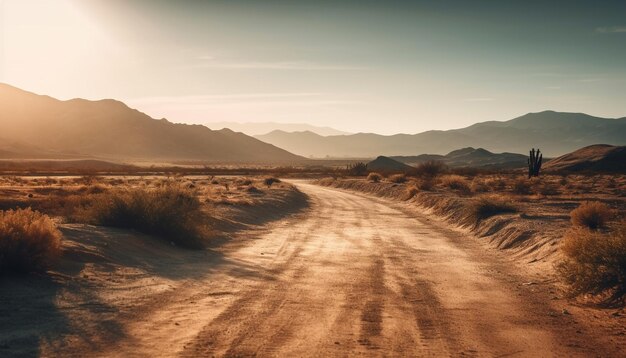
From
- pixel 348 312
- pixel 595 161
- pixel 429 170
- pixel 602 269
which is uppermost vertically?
pixel 595 161

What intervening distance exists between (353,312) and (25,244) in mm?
5702

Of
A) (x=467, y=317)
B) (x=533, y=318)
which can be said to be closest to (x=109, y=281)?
(x=467, y=317)

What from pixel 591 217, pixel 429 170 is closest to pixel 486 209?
pixel 591 217

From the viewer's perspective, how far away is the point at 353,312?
356 inches

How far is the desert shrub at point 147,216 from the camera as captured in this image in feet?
52.0

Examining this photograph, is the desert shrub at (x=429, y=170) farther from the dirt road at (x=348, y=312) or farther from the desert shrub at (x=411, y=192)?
the dirt road at (x=348, y=312)

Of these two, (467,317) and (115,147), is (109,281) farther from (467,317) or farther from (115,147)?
(115,147)

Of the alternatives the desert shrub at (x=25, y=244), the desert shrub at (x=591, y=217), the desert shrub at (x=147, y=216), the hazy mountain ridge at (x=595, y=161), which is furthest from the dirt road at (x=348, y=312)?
the hazy mountain ridge at (x=595, y=161)

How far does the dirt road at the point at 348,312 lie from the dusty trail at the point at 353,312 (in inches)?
0.7

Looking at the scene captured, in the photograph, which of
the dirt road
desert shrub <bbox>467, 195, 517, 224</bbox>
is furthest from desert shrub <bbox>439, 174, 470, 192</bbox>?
the dirt road

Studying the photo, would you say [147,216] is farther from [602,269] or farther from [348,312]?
[602,269]

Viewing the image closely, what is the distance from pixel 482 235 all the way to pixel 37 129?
203325 millimetres

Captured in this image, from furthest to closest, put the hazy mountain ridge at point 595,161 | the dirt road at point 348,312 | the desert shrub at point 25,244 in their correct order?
1. the hazy mountain ridge at point 595,161
2. the desert shrub at point 25,244
3. the dirt road at point 348,312

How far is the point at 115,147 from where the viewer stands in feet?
643
